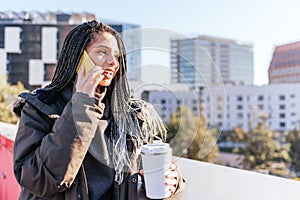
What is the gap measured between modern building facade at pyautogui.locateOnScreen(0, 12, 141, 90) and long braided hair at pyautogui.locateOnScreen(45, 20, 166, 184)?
60.3 ft

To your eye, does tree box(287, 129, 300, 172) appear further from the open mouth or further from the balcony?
the open mouth

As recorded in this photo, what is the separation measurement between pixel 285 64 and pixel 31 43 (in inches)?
1035

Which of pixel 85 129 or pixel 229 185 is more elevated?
pixel 85 129

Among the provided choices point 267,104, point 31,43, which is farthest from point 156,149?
point 267,104

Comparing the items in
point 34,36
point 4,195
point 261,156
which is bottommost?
point 261,156

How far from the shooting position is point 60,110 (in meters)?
0.69

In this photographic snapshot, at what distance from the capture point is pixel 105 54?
0.69 metres

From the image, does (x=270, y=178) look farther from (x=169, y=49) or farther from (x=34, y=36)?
(x=34, y=36)

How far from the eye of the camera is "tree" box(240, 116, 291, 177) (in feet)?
53.7

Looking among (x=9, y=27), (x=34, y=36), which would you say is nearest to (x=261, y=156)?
(x=34, y=36)

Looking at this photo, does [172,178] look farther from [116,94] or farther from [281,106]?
[281,106]

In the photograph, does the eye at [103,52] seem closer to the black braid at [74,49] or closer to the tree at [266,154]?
the black braid at [74,49]

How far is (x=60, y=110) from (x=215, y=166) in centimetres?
60

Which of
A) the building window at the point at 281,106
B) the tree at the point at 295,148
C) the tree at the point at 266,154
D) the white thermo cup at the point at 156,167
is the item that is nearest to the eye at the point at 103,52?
the white thermo cup at the point at 156,167
